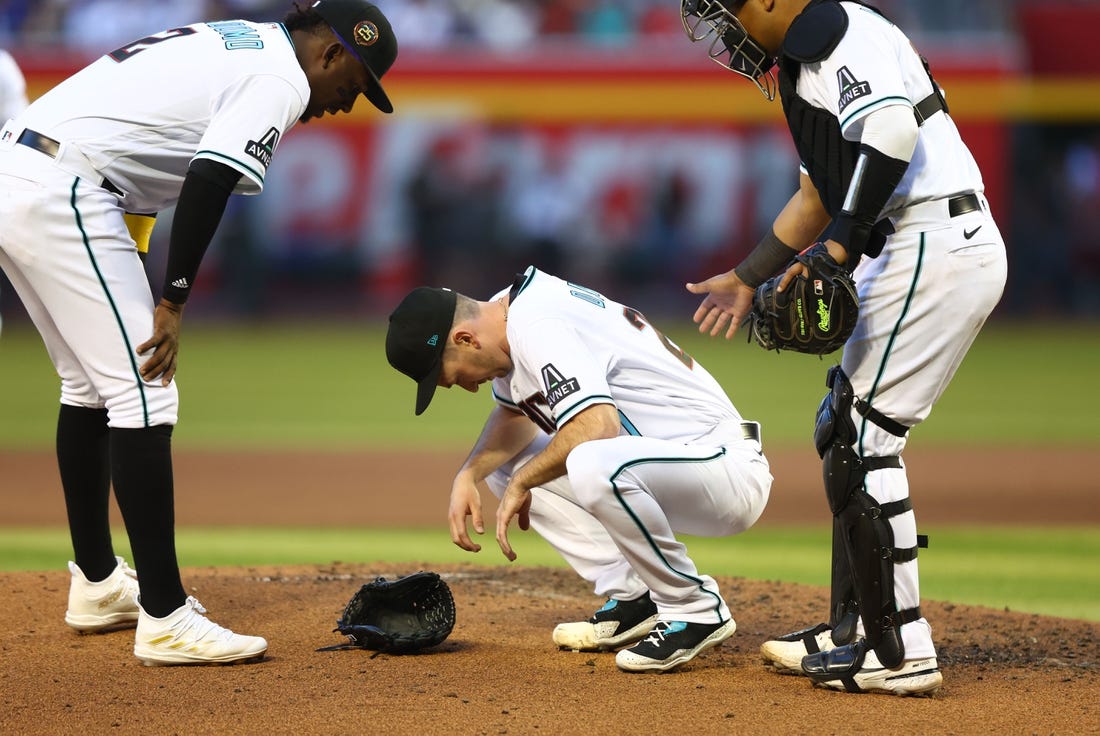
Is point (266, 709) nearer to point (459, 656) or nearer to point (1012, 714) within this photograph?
point (459, 656)

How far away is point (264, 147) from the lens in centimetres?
408

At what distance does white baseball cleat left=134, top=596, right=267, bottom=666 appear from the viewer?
4.23 metres

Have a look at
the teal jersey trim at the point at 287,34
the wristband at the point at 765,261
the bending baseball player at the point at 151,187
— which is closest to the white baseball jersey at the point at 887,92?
the wristband at the point at 765,261

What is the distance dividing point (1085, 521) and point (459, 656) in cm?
533

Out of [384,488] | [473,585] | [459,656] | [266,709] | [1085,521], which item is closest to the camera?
[266,709]

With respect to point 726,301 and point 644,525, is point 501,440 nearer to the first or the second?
point 644,525

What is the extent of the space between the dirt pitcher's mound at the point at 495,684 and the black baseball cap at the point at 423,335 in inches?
35.5

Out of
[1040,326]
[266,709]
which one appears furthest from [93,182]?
[1040,326]

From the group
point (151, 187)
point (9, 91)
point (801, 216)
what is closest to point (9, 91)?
point (9, 91)

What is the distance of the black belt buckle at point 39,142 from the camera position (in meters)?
4.13

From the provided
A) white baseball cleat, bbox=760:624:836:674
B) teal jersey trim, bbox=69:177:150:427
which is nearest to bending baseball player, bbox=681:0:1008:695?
white baseball cleat, bbox=760:624:836:674

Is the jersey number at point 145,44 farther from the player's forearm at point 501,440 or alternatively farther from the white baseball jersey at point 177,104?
the player's forearm at point 501,440

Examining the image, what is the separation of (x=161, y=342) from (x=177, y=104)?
0.74 metres

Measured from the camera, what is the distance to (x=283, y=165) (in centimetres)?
2120
